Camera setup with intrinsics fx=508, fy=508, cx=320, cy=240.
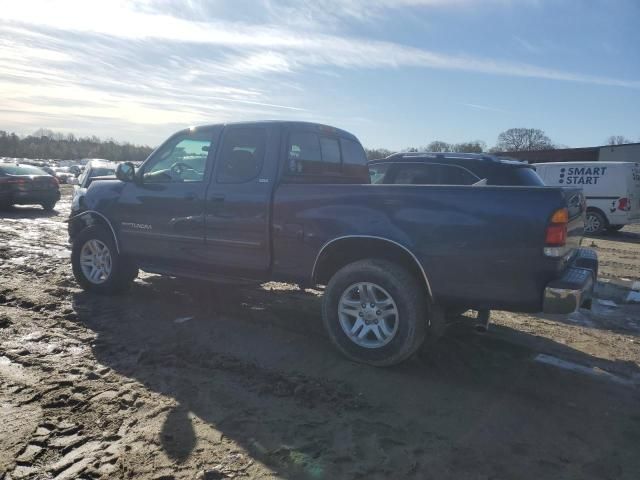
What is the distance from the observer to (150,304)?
230 inches

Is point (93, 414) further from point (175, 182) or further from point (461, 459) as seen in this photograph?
point (175, 182)

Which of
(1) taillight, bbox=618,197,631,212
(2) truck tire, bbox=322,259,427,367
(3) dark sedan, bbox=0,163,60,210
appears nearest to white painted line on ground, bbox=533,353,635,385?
(2) truck tire, bbox=322,259,427,367

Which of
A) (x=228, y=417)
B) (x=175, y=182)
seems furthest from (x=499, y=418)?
(x=175, y=182)

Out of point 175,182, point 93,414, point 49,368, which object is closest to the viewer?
point 93,414

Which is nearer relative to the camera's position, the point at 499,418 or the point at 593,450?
the point at 593,450

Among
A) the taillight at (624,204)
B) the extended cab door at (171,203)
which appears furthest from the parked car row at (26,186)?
the taillight at (624,204)

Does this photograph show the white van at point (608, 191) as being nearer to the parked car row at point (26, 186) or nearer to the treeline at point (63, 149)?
the parked car row at point (26, 186)

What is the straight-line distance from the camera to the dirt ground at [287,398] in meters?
2.81

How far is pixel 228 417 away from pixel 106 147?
83.2 m

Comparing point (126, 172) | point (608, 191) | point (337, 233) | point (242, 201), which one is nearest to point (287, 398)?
point (337, 233)

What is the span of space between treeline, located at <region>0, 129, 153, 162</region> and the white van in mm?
59092

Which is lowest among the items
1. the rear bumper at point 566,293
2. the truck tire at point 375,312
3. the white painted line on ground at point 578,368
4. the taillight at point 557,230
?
the white painted line on ground at point 578,368

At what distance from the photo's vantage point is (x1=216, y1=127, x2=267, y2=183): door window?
4.95m

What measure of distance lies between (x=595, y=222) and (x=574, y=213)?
41.2 ft
